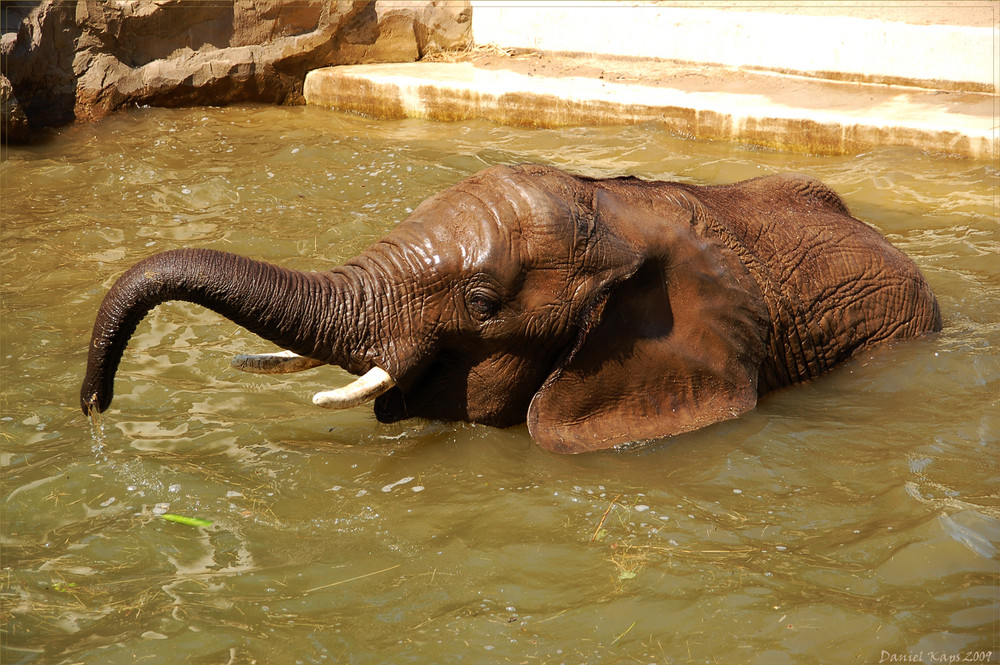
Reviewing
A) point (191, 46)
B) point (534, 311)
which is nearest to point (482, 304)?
point (534, 311)

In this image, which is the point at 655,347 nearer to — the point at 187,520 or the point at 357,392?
the point at 357,392

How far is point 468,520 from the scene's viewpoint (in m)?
4.72

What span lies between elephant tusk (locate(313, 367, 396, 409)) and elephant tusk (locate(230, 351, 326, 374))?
0.31 m

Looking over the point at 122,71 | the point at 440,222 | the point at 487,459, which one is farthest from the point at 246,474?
the point at 122,71

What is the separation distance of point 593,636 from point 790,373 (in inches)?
103

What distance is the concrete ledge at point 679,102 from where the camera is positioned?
34.4 feet

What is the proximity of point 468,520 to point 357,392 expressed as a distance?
0.80 m

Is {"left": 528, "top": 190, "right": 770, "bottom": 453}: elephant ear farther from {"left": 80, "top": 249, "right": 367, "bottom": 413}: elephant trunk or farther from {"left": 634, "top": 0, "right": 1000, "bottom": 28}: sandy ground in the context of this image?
{"left": 634, "top": 0, "right": 1000, "bottom": 28}: sandy ground

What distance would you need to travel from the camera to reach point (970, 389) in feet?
19.4

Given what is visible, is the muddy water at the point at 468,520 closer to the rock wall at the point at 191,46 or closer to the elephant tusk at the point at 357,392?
the elephant tusk at the point at 357,392

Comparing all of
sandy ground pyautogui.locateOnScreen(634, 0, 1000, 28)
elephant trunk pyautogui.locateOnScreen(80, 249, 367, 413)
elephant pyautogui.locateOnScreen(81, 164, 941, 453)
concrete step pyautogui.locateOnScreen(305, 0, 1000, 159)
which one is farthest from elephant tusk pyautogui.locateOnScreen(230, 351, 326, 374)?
sandy ground pyautogui.locateOnScreen(634, 0, 1000, 28)

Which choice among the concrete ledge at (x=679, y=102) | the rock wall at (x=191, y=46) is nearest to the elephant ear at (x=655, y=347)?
the concrete ledge at (x=679, y=102)

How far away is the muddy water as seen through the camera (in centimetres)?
385

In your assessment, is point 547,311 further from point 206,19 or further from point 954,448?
point 206,19
